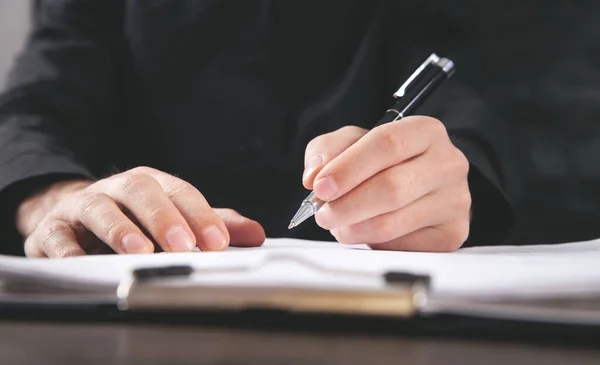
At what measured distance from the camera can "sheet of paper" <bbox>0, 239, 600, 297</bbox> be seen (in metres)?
0.21

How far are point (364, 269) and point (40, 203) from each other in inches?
14.2

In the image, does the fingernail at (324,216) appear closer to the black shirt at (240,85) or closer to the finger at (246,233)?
the finger at (246,233)

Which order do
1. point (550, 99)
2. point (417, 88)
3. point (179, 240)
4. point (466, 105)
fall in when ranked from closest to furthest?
point (179, 240) < point (417, 88) < point (466, 105) < point (550, 99)

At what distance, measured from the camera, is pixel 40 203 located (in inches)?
20.1

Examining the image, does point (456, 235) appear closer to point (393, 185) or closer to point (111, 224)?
point (393, 185)

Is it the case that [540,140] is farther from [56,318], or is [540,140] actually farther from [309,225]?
[56,318]

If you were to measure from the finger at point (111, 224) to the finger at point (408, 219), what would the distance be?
124 mm

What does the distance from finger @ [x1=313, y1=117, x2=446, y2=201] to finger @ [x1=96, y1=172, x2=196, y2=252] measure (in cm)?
8

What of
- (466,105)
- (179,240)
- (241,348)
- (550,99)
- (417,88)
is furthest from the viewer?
(550,99)

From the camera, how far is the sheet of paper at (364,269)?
0.21 metres

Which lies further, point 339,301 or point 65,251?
point 65,251

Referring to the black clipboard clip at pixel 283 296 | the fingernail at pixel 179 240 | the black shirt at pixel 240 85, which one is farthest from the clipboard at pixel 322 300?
the black shirt at pixel 240 85

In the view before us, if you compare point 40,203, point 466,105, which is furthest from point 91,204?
point 466,105

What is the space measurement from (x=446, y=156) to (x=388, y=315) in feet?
0.86
